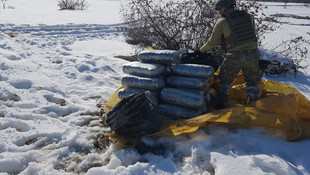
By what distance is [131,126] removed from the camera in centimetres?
309

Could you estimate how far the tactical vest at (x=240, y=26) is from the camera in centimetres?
386

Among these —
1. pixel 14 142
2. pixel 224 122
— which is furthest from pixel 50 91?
pixel 224 122

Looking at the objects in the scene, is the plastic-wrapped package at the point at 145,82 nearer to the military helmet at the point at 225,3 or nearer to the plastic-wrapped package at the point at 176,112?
the plastic-wrapped package at the point at 176,112

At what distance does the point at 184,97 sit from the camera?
357 centimetres

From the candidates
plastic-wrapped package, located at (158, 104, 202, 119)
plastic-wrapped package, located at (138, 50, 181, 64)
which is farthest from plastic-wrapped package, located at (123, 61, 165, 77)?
plastic-wrapped package, located at (158, 104, 202, 119)

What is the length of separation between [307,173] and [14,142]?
331 centimetres

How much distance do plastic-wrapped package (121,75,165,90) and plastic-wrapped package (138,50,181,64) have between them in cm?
31

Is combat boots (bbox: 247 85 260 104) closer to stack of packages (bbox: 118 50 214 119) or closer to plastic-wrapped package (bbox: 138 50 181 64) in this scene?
stack of packages (bbox: 118 50 214 119)

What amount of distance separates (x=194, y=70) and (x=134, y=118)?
122cm

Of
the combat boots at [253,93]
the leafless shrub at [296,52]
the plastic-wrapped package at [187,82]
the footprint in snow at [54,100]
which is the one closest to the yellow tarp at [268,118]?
the plastic-wrapped package at [187,82]

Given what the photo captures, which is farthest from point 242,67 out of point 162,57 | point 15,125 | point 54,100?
point 15,125

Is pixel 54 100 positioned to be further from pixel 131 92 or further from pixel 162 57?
pixel 162 57

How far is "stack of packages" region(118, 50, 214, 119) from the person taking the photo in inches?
142

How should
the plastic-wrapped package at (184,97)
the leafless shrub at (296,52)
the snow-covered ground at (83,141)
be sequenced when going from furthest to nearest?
1. the leafless shrub at (296,52)
2. the plastic-wrapped package at (184,97)
3. the snow-covered ground at (83,141)
